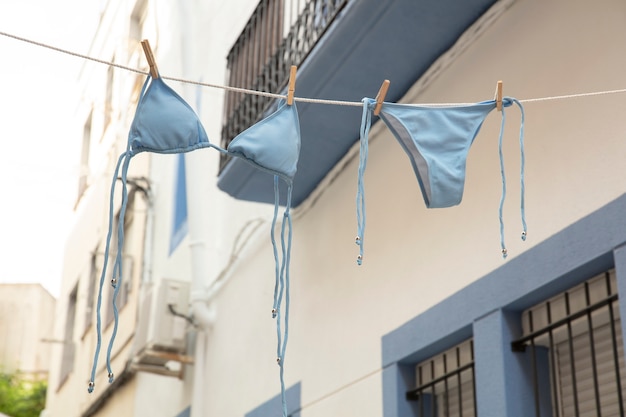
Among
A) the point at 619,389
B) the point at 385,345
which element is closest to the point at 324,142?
the point at 385,345

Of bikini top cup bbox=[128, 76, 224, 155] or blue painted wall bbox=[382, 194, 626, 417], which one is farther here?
blue painted wall bbox=[382, 194, 626, 417]

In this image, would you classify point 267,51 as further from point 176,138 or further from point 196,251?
point 176,138

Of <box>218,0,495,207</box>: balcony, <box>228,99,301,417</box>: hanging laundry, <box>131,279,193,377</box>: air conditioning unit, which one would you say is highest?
<box>218,0,495,207</box>: balcony

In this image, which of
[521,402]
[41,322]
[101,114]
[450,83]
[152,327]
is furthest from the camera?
[41,322]

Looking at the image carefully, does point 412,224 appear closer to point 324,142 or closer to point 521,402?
point 324,142

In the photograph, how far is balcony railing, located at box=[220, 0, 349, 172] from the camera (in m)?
7.88

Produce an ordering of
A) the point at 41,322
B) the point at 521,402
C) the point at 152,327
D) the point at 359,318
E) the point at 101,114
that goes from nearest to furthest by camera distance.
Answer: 1. the point at 521,402
2. the point at 359,318
3. the point at 152,327
4. the point at 101,114
5. the point at 41,322

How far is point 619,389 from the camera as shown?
5.27m

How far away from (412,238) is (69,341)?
1211cm

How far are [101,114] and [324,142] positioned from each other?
1164 cm

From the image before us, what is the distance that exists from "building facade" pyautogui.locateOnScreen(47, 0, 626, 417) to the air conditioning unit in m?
0.02

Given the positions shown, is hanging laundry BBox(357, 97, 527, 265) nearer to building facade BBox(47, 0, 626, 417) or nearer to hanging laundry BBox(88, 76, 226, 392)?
building facade BBox(47, 0, 626, 417)

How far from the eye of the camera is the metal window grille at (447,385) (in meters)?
6.58

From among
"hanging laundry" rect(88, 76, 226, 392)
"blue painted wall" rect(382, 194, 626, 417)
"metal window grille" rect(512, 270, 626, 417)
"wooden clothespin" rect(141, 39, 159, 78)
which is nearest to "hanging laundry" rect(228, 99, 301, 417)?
"hanging laundry" rect(88, 76, 226, 392)
